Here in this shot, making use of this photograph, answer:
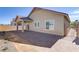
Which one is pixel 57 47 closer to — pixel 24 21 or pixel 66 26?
pixel 66 26

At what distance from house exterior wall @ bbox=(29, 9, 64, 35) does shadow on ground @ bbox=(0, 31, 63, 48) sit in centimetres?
7

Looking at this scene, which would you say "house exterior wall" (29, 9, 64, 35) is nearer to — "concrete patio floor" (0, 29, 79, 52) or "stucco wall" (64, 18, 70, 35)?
"stucco wall" (64, 18, 70, 35)

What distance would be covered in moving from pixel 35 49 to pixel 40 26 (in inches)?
14.8

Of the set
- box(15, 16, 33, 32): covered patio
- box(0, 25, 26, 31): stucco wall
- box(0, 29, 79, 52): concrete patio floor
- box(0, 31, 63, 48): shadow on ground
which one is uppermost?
box(15, 16, 33, 32): covered patio

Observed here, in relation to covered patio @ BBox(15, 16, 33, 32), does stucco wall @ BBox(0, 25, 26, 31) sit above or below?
below

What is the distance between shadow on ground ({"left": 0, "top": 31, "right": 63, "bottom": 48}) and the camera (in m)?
2.72

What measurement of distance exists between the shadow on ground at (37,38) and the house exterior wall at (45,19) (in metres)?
0.07

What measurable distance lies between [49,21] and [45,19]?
7cm

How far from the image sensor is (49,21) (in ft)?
9.06

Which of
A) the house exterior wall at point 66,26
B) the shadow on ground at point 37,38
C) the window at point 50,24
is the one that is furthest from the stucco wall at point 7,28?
the house exterior wall at point 66,26

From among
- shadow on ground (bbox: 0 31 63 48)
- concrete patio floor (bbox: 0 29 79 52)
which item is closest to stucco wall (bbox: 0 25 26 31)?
shadow on ground (bbox: 0 31 63 48)

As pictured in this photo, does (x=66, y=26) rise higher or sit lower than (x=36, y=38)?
higher

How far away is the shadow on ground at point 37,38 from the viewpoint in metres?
Answer: 2.72

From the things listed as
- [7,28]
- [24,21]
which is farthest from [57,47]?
[7,28]
